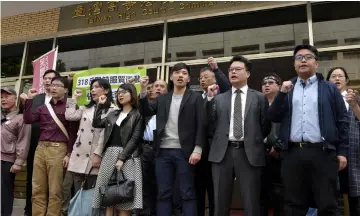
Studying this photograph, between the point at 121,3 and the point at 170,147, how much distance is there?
187 inches

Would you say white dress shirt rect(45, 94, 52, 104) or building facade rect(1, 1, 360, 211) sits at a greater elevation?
building facade rect(1, 1, 360, 211)

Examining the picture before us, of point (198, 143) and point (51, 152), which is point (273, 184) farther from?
point (51, 152)

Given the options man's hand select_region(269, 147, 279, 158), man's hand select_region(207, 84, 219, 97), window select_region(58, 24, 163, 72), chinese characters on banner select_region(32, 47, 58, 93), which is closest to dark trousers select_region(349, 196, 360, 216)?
man's hand select_region(269, 147, 279, 158)

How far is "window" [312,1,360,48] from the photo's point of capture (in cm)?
588

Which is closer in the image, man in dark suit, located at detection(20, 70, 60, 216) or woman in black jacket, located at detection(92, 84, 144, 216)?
woman in black jacket, located at detection(92, 84, 144, 216)

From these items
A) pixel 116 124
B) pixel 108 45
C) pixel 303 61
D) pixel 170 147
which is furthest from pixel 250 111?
pixel 108 45

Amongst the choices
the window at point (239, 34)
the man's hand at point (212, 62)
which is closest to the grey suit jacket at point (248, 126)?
the man's hand at point (212, 62)

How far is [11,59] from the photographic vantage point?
27.5 feet

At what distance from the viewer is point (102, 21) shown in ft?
24.5

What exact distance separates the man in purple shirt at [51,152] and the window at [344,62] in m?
4.09

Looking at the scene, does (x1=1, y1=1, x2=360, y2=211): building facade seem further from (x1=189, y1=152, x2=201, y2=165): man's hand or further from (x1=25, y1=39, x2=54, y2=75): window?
(x1=189, y1=152, x2=201, y2=165): man's hand

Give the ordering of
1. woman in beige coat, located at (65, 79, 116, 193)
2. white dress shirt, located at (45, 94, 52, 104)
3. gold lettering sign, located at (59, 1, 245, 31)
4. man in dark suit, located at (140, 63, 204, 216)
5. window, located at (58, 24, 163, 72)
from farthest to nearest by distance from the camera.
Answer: window, located at (58, 24, 163, 72)
gold lettering sign, located at (59, 1, 245, 31)
white dress shirt, located at (45, 94, 52, 104)
woman in beige coat, located at (65, 79, 116, 193)
man in dark suit, located at (140, 63, 204, 216)

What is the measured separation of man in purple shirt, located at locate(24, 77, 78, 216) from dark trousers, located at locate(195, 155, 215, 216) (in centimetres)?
155

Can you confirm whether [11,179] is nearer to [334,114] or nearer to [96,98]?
[96,98]
